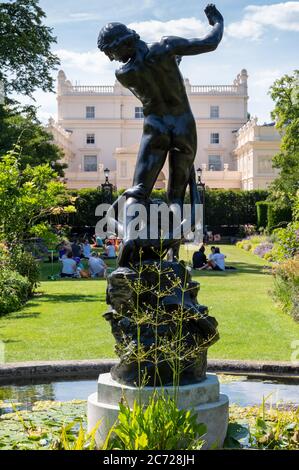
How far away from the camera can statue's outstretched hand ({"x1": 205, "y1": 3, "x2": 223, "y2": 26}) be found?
627 cm

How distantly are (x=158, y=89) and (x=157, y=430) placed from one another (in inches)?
114

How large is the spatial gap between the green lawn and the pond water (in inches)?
53.0

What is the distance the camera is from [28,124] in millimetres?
30312

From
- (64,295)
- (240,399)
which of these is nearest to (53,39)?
(64,295)

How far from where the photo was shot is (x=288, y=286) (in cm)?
1388

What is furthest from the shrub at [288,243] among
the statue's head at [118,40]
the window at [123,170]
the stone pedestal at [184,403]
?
the window at [123,170]

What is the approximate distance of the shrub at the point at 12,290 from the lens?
536 inches

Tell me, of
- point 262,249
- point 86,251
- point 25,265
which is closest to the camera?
point 25,265

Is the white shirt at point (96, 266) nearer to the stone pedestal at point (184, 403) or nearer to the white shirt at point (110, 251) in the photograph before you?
the white shirt at point (110, 251)

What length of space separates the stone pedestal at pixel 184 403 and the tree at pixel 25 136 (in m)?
20.7

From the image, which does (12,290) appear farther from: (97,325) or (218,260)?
(218,260)

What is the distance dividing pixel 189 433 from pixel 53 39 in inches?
1076

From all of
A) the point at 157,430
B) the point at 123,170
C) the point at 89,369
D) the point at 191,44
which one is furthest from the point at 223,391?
the point at 123,170

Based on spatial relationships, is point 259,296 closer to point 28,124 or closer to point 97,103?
point 28,124
